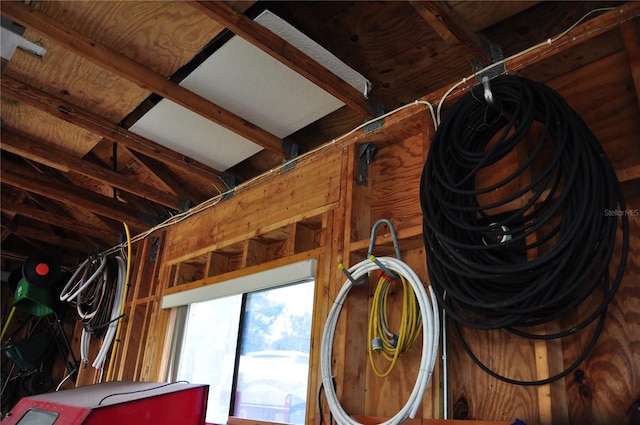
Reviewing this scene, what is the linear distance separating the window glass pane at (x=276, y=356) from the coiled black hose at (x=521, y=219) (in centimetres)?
108

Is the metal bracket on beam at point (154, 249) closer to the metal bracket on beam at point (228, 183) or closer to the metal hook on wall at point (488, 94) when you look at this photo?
the metal bracket on beam at point (228, 183)

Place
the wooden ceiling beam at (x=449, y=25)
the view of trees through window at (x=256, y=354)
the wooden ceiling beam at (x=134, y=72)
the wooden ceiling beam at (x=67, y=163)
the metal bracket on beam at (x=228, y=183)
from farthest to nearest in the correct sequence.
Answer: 1. the metal bracket on beam at (x=228, y=183)
2. the wooden ceiling beam at (x=67, y=163)
3. the view of trees through window at (x=256, y=354)
4. the wooden ceiling beam at (x=134, y=72)
5. the wooden ceiling beam at (x=449, y=25)

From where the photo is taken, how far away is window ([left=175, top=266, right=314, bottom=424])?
2.68 meters

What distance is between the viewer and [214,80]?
8.30ft

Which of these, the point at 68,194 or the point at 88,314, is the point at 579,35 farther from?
the point at 88,314

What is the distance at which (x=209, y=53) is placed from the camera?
94.0 inches

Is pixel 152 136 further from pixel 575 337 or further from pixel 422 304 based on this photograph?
pixel 575 337

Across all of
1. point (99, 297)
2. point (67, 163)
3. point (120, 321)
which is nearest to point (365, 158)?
point (67, 163)

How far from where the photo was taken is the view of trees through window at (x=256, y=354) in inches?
105

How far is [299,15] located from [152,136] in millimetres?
1292

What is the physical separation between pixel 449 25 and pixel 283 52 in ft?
2.29

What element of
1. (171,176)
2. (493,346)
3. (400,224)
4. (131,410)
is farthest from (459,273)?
(171,176)

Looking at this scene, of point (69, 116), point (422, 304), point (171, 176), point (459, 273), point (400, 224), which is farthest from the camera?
point (171, 176)

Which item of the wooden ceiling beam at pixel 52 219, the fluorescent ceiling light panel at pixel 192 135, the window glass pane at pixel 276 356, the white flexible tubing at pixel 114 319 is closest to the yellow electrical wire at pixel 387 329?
the window glass pane at pixel 276 356
